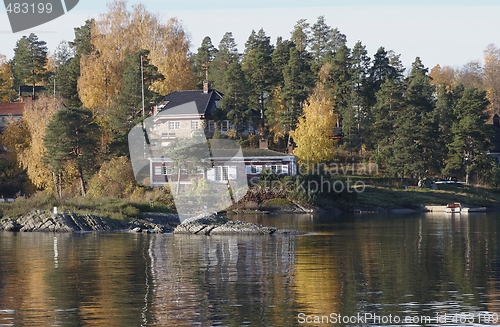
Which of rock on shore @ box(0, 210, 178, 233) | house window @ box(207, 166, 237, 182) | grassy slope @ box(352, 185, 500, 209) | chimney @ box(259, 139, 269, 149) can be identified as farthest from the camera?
chimney @ box(259, 139, 269, 149)

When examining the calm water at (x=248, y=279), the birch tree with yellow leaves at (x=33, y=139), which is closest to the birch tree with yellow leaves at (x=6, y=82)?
the birch tree with yellow leaves at (x=33, y=139)

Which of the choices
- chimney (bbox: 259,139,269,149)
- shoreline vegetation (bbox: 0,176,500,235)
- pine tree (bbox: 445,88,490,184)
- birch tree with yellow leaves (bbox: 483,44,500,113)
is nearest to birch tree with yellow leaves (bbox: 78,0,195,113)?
chimney (bbox: 259,139,269,149)

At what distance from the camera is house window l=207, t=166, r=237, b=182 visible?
68.9 meters

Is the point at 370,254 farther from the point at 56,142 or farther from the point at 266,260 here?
the point at 56,142

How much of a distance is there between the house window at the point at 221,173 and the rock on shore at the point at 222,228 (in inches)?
990

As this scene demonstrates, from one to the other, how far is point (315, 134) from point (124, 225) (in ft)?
104

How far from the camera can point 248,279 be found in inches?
998

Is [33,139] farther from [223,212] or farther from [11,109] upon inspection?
[11,109]

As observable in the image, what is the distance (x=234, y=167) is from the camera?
6925 cm

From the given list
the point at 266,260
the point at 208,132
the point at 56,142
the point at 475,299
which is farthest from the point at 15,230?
the point at 208,132

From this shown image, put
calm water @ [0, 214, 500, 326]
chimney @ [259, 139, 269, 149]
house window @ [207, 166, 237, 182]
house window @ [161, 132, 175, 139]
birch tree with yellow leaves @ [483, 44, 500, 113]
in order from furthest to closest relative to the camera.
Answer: birch tree with yellow leaves @ [483, 44, 500, 113] < house window @ [161, 132, 175, 139] < chimney @ [259, 139, 269, 149] < house window @ [207, 166, 237, 182] < calm water @ [0, 214, 500, 326]

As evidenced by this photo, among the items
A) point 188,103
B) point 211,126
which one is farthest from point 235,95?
point 188,103

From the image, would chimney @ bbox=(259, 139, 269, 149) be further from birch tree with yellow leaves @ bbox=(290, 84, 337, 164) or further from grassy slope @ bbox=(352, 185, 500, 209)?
grassy slope @ bbox=(352, 185, 500, 209)

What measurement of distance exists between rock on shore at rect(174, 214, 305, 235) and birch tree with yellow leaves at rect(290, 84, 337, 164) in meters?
30.6
